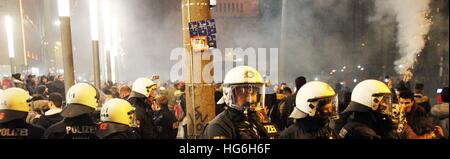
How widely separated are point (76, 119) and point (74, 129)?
11 cm

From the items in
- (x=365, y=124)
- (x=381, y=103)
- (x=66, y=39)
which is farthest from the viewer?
(x=66, y=39)

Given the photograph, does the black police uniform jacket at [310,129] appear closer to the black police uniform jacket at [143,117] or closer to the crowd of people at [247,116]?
the crowd of people at [247,116]

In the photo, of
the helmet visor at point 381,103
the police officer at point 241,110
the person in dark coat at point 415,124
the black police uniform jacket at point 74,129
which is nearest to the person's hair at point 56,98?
the black police uniform jacket at point 74,129

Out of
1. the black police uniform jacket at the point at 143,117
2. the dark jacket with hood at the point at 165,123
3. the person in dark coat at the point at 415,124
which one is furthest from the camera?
the dark jacket with hood at the point at 165,123

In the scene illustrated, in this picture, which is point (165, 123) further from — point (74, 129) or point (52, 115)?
point (74, 129)

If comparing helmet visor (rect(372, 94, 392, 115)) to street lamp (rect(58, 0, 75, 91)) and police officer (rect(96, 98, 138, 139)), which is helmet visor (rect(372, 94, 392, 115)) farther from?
street lamp (rect(58, 0, 75, 91))

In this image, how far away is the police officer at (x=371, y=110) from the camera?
3.80m

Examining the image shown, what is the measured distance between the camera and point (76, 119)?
3877 millimetres

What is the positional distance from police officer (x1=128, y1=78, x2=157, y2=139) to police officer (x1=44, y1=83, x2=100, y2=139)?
103 centimetres

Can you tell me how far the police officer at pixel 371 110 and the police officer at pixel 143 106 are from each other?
8.62ft

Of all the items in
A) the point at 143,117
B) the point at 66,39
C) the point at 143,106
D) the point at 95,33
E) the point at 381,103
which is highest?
the point at 95,33

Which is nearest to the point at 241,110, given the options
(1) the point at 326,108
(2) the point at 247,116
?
(2) the point at 247,116

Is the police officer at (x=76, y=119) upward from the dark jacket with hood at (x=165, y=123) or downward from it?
upward

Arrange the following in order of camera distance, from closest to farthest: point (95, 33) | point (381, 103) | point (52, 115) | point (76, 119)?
point (76, 119)
point (381, 103)
point (52, 115)
point (95, 33)
